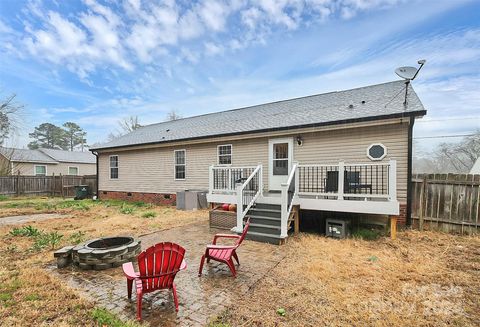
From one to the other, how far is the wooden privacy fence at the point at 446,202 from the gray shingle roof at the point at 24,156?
3039 cm

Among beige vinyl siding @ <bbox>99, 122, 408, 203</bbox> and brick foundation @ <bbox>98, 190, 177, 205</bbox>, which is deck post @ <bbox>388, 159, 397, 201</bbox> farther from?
brick foundation @ <bbox>98, 190, 177, 205</bbox>

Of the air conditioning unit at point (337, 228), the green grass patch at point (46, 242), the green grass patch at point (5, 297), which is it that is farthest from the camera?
the air conditioning unit at point (337, 228)

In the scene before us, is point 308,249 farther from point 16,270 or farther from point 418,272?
point 16,270

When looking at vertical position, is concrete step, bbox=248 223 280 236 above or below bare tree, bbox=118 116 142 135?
below

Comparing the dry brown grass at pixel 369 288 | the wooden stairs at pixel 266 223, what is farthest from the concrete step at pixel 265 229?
the dry brown grass at pixel 369 288

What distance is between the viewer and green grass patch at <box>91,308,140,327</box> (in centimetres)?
258

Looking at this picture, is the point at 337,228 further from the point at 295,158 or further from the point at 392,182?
the point at 295,158

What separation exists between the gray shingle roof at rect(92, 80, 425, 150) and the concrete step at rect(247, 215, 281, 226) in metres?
3.58

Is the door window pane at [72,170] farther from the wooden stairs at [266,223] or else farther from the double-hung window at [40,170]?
the wooden stairs at [266,223]

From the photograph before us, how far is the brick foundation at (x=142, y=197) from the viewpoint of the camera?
12.5 m

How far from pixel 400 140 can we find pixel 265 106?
7.53 metres

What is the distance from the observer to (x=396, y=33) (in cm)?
1030

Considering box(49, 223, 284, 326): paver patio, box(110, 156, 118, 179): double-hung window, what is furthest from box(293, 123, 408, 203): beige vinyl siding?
box(110, 156, 118, 179): double-hung window

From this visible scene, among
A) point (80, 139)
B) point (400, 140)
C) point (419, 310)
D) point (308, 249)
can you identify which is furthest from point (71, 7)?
point (80, 139)
